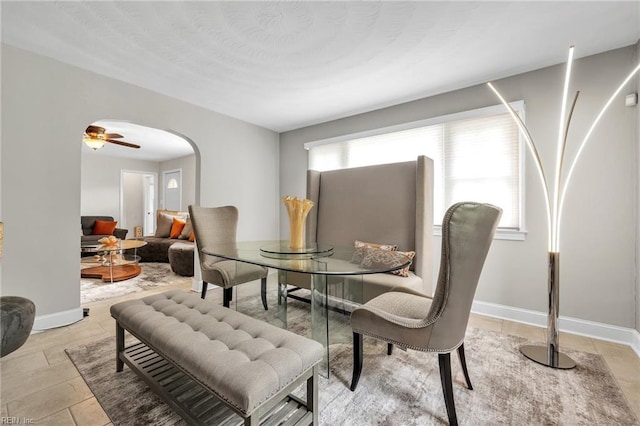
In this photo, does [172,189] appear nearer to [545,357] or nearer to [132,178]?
[132,178]

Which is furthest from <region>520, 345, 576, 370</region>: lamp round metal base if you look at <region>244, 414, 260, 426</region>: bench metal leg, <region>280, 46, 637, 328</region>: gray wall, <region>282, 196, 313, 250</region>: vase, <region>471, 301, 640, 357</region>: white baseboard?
<region>244, 414, 260, 426</region>: bench metal leg

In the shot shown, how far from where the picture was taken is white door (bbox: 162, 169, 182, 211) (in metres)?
7.18

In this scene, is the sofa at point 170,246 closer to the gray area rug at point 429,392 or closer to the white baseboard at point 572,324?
the gray area rug at point 429,392

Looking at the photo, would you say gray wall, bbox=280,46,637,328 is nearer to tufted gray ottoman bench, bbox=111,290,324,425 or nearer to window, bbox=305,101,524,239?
window, bbox=305,101,524,239

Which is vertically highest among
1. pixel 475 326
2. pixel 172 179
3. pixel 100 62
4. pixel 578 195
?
pixel 100 62

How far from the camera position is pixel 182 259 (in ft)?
13.9

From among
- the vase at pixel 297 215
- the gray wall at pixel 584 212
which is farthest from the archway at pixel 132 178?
the gray wall at pixel 584 212

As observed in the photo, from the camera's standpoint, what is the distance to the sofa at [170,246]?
13.9ft

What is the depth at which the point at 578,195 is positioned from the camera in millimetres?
2422

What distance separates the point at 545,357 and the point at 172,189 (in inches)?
319

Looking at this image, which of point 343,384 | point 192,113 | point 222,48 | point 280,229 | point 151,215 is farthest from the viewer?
point 151,215

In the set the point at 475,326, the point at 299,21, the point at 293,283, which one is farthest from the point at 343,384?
the point at 299,21

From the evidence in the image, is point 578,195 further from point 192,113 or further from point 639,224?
point 192,113

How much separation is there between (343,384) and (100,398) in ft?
4.50
